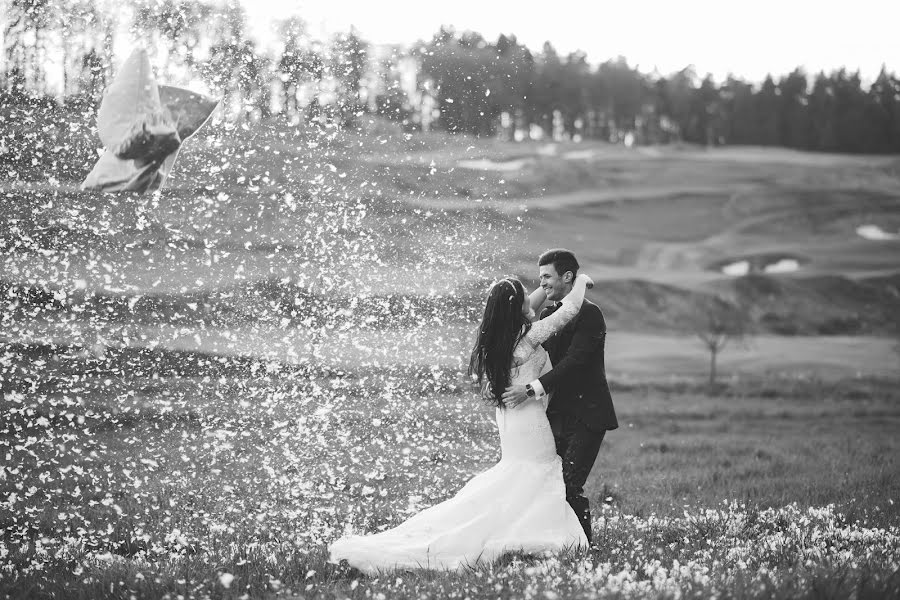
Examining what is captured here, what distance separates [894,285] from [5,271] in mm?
32574

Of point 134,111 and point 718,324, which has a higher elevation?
point 134,111

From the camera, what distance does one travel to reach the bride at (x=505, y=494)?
607 centimetres

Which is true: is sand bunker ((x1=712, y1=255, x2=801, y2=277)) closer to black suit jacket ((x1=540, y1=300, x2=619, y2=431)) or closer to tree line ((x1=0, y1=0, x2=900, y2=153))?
tree line ((x1=0, y1=0, x2=900, y2=153))

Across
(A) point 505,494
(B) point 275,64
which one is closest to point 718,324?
(B) point 275,64

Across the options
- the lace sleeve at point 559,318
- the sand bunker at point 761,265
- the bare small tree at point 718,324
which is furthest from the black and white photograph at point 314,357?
the sand bunker at point 761,265

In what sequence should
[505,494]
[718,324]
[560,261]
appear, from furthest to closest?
[718,324] < [560,261] < [505,494]

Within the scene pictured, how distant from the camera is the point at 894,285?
103 ft

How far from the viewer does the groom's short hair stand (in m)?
6.65

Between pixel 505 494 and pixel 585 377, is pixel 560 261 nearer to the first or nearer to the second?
pixel 585 377

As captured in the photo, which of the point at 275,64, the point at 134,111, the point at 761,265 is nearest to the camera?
the point at 134,111

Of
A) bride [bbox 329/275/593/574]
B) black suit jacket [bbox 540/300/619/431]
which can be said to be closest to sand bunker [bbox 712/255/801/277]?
black suit jacket [bbox 540/300/619/431]

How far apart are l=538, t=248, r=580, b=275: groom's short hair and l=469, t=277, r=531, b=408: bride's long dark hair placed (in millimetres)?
346

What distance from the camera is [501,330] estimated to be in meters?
6.52

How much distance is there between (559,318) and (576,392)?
0.66 metres
